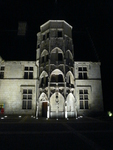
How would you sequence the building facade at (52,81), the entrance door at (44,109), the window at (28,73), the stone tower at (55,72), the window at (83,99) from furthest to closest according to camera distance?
the window at (28,73), the window at (83,99), the entrance door at (44,109), the building facade at (52,81), the stone tower at (55,72)

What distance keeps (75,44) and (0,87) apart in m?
14.6

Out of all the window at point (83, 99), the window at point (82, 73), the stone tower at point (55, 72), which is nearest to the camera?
the stone tower at point (55, 72)

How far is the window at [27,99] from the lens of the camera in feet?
65.0

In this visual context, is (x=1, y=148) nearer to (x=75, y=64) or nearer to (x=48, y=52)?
(x=48, y=52)

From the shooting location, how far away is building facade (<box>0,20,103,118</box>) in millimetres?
18172

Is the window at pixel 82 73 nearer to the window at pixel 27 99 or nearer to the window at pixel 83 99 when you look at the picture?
the window at pixel 83 99

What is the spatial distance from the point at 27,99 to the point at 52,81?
195 inches

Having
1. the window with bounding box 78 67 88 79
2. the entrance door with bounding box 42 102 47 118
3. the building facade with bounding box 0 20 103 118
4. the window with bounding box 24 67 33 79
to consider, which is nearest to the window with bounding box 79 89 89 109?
the building facade with bounding box 0 20 103 118

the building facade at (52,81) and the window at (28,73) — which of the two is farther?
the window at (28,73)

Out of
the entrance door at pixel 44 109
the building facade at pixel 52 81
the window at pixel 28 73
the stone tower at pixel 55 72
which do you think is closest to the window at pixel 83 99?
the building facade at pixel 52 81

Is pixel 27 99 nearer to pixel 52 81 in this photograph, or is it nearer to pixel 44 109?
pixel 44 109

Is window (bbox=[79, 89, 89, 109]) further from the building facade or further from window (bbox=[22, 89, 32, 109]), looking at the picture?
window (bbox=[22, 89, 32, 109])

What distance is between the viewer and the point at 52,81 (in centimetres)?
1870

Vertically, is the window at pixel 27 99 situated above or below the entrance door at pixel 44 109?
above
